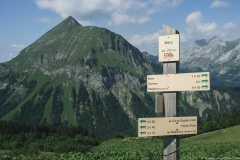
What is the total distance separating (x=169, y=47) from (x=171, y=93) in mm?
1787

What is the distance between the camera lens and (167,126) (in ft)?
43.3

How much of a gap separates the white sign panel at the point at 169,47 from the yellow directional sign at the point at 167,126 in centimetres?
232

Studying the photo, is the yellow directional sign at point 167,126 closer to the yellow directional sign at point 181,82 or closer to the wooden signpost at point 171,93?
the wooden signpost at point 171,93

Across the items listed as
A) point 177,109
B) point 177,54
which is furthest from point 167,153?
point 177,54

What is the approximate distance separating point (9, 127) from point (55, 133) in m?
25.4

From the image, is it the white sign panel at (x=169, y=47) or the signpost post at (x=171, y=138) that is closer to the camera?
the signpost post at (x=171, y=138)

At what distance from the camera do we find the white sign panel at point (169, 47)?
13.5m

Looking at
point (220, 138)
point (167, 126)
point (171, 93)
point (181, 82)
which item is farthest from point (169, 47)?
point (220, 138)

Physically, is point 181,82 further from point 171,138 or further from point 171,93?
point 171,138

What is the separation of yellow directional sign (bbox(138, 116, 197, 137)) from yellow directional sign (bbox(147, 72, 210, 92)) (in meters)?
1.15

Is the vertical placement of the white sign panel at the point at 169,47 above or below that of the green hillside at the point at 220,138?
above

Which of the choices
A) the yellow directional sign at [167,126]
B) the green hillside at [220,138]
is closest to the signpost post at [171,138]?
the yellow directional sign at [167,126]

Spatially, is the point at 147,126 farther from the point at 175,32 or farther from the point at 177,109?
the point at 175,32

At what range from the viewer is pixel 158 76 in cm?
1350
